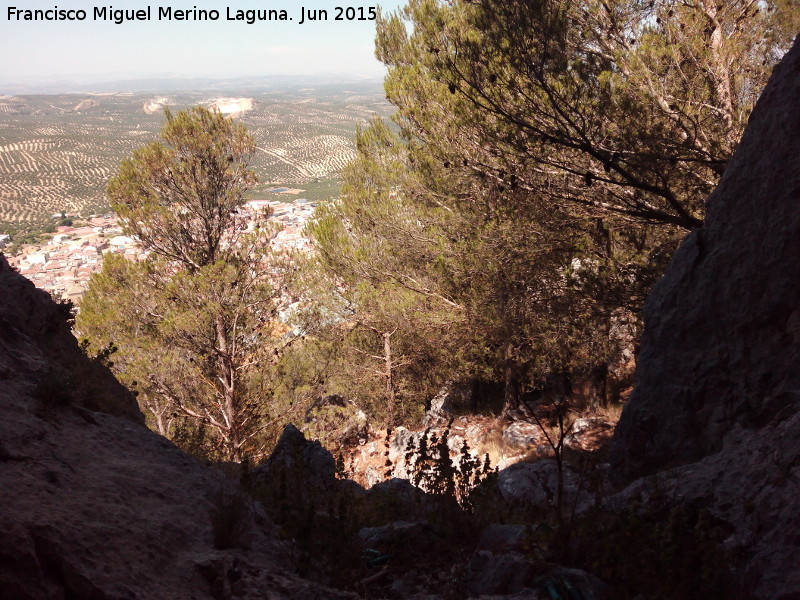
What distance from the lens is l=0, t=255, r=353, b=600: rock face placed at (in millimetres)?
2080

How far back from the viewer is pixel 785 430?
3.05 metres

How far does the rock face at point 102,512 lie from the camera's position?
2.08 metres

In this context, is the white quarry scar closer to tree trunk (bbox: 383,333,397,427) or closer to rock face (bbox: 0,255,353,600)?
tree trunk (bbox: 383,333,397,427)

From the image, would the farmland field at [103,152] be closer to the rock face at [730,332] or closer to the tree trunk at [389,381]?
the tree trunk at [389,381]

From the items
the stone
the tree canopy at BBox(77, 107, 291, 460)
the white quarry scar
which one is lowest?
the stone

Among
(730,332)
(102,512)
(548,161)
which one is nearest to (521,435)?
(548,161)

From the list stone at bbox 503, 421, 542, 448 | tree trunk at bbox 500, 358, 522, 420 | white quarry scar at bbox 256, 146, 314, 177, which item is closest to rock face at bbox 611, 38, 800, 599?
stone at bbox 503, 421, 542, 448

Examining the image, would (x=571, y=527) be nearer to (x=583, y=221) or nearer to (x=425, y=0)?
(x=583, y=221)

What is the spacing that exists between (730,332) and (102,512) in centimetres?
436

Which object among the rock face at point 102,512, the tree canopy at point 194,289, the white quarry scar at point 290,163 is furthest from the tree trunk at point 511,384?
the white quarry scar at point 290,163

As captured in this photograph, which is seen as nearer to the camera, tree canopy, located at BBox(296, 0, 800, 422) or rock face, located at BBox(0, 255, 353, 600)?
rock face, located at BBox(0, 255, 353, 600)

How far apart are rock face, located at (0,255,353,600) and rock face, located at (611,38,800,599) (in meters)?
2.40

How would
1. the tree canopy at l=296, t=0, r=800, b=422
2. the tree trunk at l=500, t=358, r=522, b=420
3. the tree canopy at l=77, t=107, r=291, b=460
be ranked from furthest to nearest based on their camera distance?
the tree trunk at l=500, t=358, r=522, b=420
the tree canopy at l=77, t=107, r=291, b=460
the tree canopy at l=296, t=0, r=800, b=422

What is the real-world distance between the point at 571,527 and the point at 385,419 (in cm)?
968
